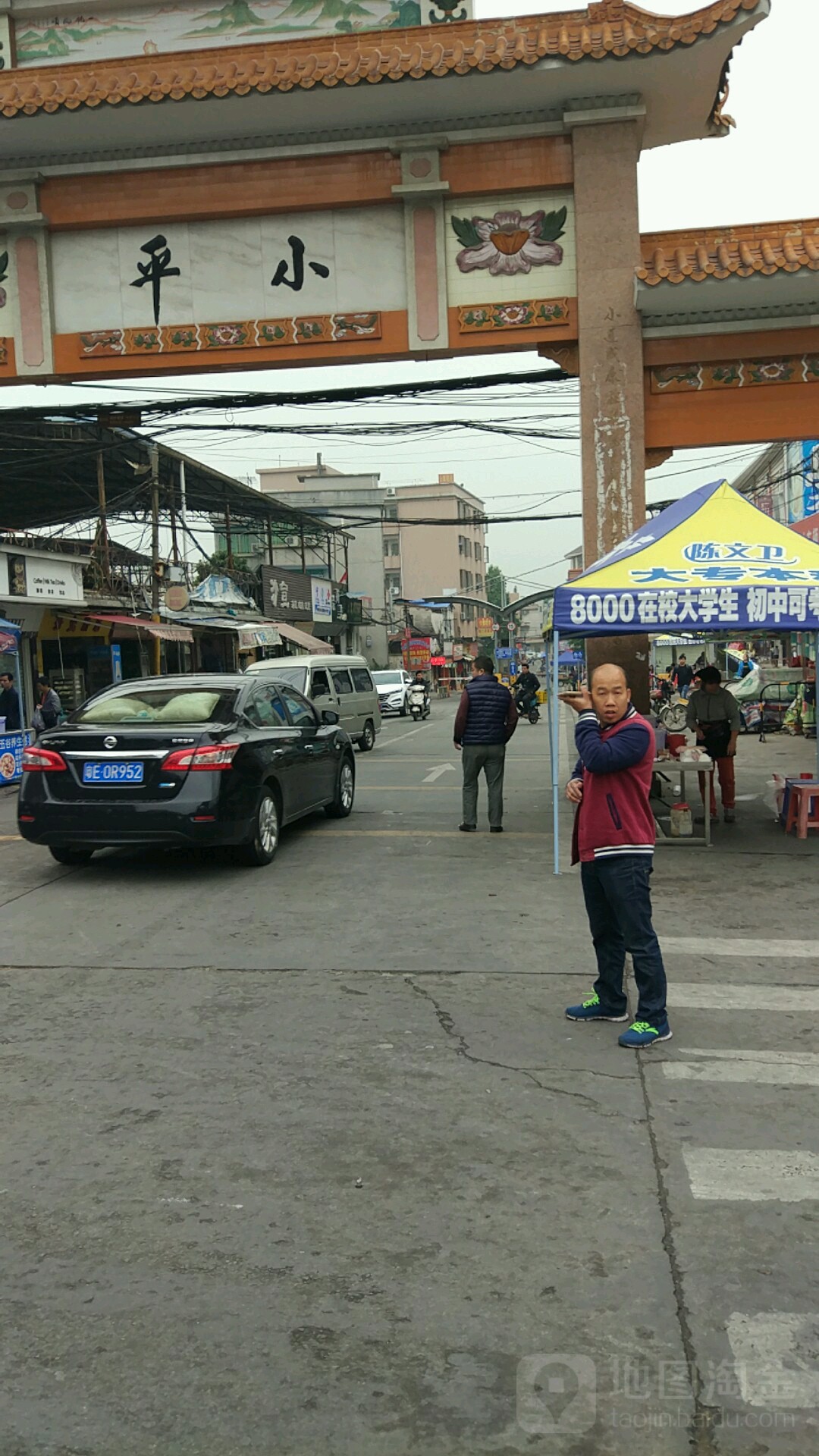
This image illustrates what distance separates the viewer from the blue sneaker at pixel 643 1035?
16.3ft

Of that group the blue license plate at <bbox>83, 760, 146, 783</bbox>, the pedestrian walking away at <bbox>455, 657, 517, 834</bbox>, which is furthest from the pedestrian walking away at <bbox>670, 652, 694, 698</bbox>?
the blue license plate at <bbox>83, 760, 146, 783</bbox>

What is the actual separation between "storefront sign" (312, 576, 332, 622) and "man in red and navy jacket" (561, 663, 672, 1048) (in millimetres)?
40748

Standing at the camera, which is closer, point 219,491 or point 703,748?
point 703,748

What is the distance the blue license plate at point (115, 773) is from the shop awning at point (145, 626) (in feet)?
53.6

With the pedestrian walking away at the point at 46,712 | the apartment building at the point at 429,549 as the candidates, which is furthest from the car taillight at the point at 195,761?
the apartment building at the point at 429,549

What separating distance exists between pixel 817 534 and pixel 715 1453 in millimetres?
15181

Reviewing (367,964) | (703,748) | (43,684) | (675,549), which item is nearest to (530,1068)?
(367,964)

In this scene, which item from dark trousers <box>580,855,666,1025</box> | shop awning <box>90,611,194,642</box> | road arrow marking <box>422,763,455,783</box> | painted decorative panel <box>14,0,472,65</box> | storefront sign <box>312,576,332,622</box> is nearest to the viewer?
dark trousers <box>580,855,666,1025</box>

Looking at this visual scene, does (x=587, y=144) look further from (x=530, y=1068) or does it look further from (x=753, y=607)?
(x=530, y=1068)

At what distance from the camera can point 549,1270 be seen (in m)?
3.17

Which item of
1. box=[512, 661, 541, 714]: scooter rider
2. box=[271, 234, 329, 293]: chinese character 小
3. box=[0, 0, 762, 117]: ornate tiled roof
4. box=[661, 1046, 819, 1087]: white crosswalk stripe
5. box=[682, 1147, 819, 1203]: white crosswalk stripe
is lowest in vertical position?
box=[661, 1046, 819, 1087]: white crosswalk stripe

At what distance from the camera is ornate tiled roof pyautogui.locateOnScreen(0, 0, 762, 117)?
11.0m

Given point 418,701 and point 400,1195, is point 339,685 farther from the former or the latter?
point 400,1195

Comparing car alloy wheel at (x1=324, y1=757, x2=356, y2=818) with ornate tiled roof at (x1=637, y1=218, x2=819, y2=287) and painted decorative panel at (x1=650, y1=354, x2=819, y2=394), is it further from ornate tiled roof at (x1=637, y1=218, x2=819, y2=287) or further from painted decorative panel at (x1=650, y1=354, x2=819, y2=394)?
ornate tiled roof at (x1=637, y1=218, x2=819, y2=287)
